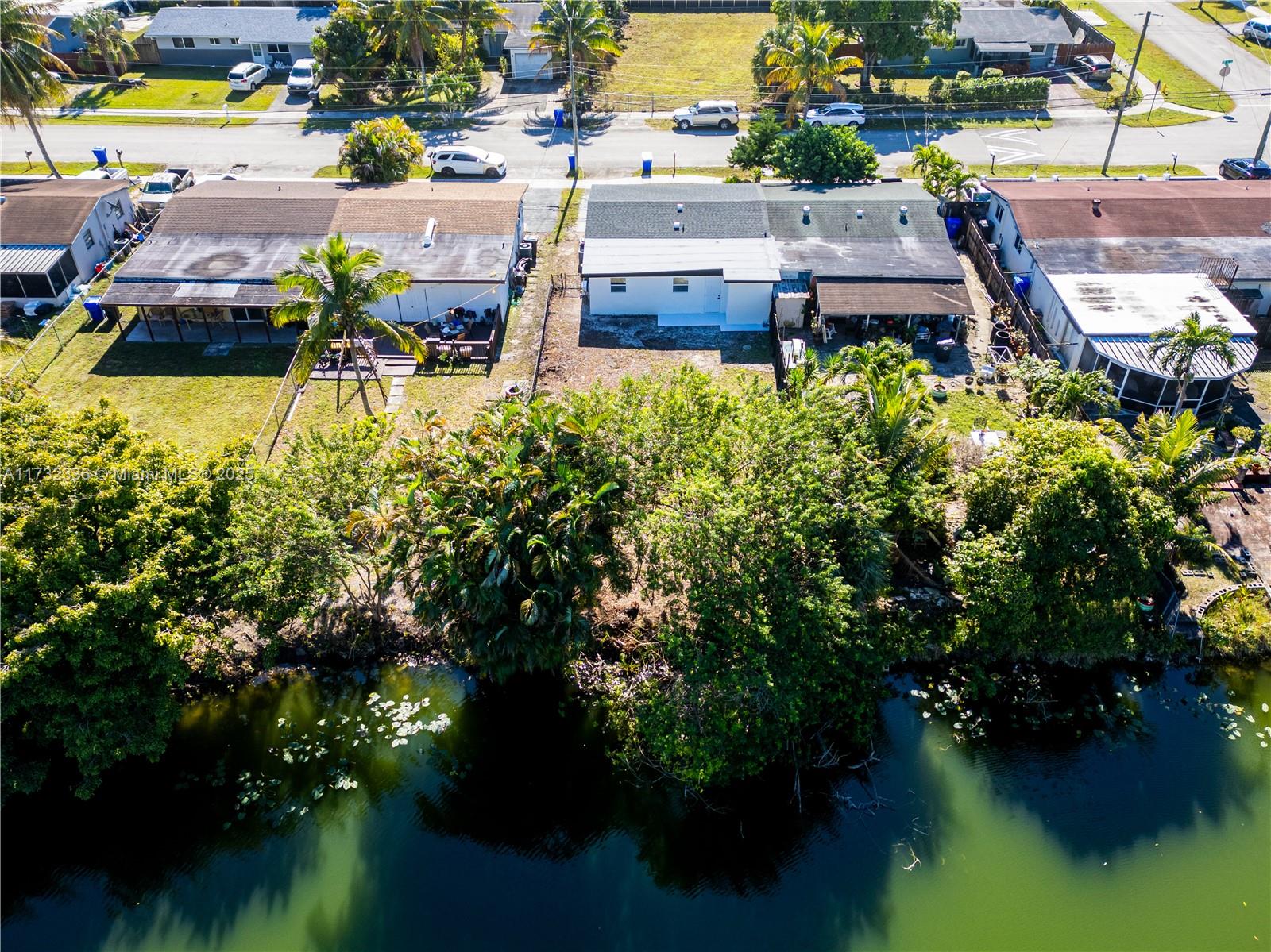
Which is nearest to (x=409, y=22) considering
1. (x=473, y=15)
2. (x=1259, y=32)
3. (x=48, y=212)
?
(x=473, y=15)

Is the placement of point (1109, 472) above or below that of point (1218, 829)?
above

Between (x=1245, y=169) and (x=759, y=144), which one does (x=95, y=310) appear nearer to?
(x=759, y=144)

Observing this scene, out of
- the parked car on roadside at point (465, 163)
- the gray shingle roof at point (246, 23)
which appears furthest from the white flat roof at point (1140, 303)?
the gray shingle roof at point (246, 23)

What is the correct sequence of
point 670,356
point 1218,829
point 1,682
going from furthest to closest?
point 670,356 < point 1218,829 < point 1,682

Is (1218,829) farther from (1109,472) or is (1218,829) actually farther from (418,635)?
(418,635)

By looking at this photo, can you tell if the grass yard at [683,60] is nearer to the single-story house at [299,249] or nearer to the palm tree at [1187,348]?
the single-story house at [299,249]

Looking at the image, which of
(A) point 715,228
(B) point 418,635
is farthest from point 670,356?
(B) point 418,635

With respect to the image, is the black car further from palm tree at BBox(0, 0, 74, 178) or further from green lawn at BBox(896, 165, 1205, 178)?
palm tree at BBox(0, 0, 74, 178)

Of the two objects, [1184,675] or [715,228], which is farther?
[715,228]
